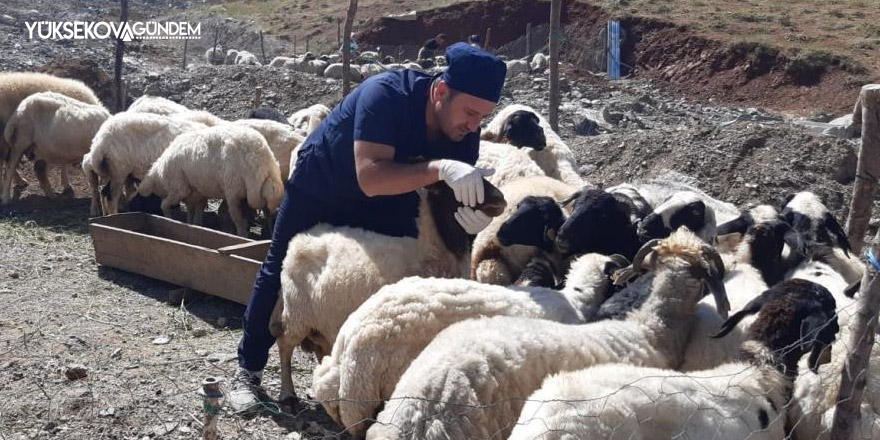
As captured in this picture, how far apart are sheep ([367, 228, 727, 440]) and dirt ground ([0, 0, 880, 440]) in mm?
1040

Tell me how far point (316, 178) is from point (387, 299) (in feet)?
3.86

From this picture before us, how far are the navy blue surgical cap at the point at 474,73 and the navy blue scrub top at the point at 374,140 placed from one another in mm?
286

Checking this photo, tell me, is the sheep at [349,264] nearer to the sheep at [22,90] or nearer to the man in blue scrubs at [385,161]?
the man in blue scrubs at [385,161]

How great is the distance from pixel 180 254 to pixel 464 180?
14.5ft

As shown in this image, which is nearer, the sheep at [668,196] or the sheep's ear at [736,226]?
the sheep's ear at [736,226]

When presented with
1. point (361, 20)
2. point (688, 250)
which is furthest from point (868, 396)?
point (361, 20)

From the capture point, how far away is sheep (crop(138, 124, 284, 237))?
31.7 feet

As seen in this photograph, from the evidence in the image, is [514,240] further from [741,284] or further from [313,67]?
[313,67]

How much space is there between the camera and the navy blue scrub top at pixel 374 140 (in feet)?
15.4

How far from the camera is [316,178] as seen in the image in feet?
16.9

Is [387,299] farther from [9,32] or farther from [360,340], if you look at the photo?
[9,32]

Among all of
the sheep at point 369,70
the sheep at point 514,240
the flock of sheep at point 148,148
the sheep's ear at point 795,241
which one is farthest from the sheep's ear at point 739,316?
the sheep at point 369,70

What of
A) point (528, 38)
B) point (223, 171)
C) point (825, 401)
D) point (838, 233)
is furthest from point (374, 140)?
point (528, 38)

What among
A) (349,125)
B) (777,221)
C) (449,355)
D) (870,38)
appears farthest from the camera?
(870,38)
